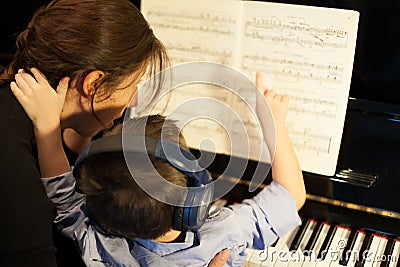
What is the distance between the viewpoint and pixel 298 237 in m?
1.72

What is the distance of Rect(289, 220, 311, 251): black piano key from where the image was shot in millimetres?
1688

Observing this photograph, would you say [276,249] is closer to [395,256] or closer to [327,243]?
[327,243]

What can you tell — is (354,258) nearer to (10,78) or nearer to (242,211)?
(242,211)

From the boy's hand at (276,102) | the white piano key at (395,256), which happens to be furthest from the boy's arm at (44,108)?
the white piano key at (395,256)

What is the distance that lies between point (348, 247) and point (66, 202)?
0.74 m

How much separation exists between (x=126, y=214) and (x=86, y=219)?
36 centimetres

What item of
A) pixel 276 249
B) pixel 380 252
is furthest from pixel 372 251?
pixel 276 249

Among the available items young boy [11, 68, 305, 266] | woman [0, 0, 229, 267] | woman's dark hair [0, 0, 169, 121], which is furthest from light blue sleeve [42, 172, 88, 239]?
woman's dark hair [0, 0, 169, 121]

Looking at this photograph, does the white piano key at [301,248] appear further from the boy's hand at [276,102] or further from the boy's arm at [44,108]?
the boy's arm at [44,108]

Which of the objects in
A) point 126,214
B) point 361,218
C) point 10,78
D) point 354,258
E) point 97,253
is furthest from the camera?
point 361,218

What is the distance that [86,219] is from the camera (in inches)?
60.7

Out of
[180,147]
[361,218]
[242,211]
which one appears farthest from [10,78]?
[361,218]

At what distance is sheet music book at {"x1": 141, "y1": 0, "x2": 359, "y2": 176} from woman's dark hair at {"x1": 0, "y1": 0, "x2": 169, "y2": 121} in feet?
0.82

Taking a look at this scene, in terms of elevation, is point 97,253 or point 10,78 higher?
point 10,78
